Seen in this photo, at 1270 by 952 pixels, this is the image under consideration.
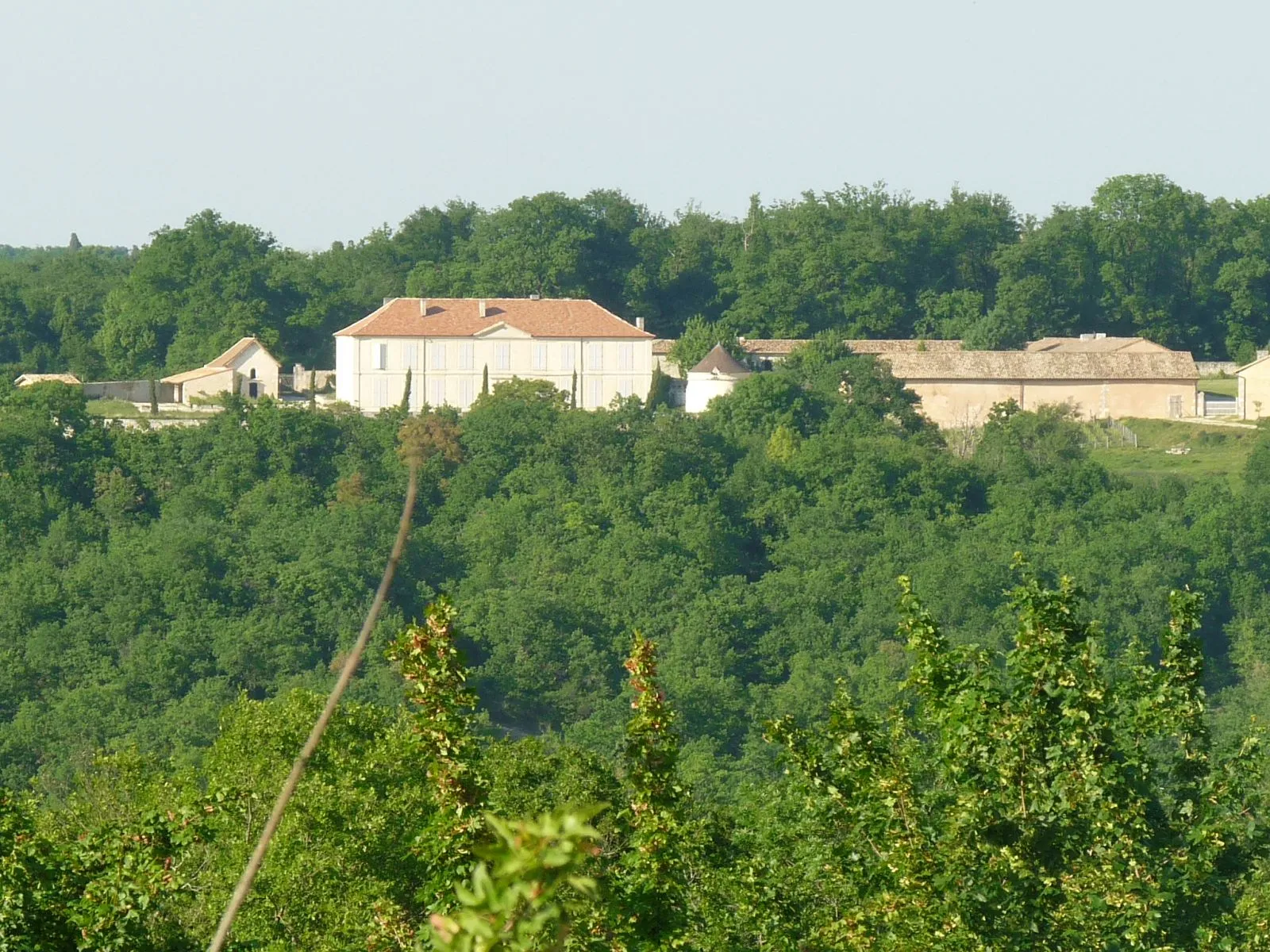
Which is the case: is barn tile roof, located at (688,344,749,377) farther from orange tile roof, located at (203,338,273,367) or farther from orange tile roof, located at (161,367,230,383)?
orange tile roof, located at (161,367,230,383)

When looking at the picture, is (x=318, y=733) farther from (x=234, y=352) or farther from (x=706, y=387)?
(x=234, y=352)

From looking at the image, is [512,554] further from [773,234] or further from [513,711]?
[773,234]

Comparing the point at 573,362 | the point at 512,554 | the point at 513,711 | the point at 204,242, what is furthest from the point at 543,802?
the point at 204,242

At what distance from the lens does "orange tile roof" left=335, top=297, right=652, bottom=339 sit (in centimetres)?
5516

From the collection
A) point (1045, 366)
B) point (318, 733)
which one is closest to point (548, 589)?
point (1045, 366)

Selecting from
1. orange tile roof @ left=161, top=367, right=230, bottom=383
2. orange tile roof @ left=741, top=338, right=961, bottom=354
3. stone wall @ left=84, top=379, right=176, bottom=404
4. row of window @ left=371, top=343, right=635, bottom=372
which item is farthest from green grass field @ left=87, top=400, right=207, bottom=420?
orange tile roof @ left=741, top=338, right=961, bottom=354

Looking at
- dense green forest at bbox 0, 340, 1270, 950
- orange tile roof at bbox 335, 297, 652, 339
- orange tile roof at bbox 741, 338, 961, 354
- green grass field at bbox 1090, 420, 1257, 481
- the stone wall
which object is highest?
orange tile roof at bbox 335, 297, 652, 339

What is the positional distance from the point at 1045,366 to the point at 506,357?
44.0ft

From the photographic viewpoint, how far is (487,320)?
56188 mm

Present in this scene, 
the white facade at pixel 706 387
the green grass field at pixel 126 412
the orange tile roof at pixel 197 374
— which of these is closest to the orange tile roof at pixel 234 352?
the orange tile roof at pixel 197 374

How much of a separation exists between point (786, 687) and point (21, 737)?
1494cm

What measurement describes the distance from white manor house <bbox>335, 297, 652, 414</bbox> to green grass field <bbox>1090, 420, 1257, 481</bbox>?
11719mm

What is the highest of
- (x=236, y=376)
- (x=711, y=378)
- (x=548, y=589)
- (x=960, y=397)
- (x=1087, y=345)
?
(x=1087, y=345)

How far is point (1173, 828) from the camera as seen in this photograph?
40.1 feet
